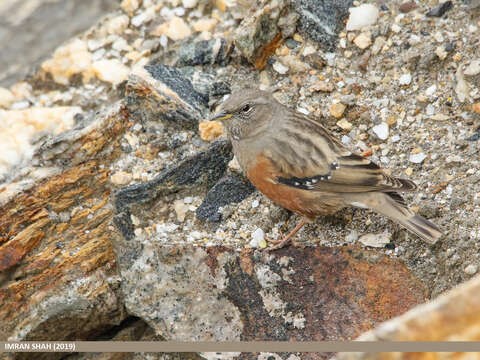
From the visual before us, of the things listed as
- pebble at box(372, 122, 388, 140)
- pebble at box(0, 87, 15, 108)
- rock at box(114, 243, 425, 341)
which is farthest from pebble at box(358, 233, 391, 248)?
pebble at box(0, 87, 15, 108)

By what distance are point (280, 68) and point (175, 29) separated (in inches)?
46.4

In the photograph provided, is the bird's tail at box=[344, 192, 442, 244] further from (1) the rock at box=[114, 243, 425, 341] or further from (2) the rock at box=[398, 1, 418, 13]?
(2) the rock at box=[398, 1, 418, 13]

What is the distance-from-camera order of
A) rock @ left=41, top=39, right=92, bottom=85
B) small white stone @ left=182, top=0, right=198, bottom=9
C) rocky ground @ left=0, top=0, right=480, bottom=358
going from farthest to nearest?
small white stone @ left=182, top=0, right=198, bottom=9
rock @ left=41, top=39, right=92, bottom=85
rocky ground @ left=0, top=0, right=480, bottom=358

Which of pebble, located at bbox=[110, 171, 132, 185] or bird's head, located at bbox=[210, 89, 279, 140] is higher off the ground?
bird's head, located at bbox=[210, 89, 279, 140]

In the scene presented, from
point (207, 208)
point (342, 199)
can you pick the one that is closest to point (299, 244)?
point (342, 199)

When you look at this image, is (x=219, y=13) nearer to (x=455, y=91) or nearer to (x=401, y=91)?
Result: (x=401, y=91)

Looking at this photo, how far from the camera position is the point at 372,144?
487 cm

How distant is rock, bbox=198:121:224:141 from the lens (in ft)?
17.0

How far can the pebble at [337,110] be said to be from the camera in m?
5.00

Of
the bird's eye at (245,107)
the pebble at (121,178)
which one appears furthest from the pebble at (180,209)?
the bird's eye at (245,107)

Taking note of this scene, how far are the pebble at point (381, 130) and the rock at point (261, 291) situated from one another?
3.50ft

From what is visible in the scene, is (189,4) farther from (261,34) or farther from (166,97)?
(166,97)

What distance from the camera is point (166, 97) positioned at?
16.9ft

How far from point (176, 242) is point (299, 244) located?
1007 mm
